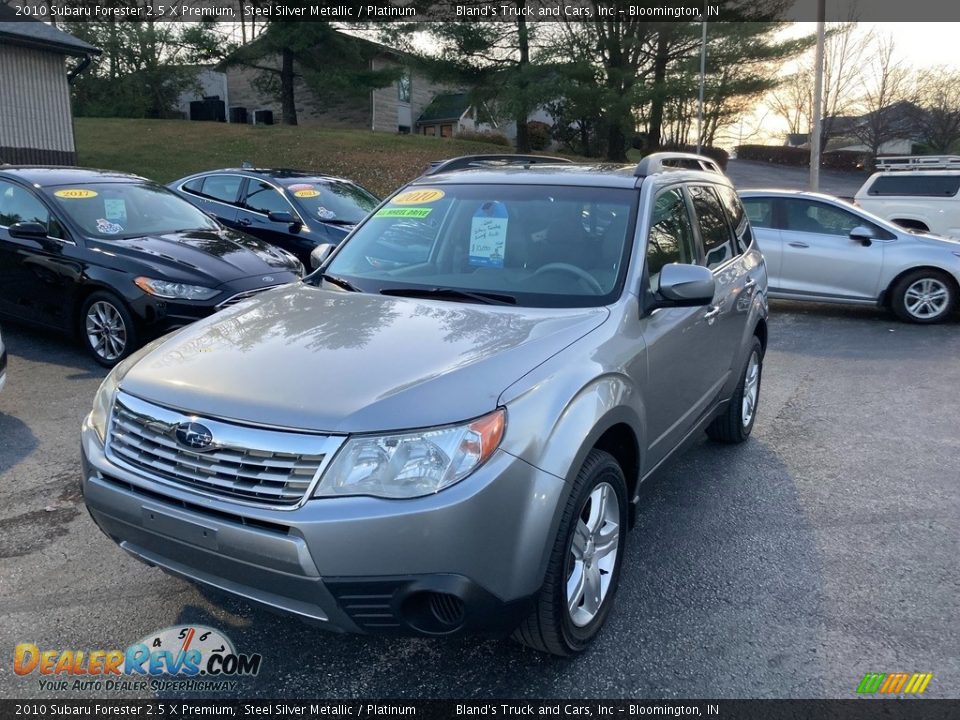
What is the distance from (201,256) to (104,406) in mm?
4259

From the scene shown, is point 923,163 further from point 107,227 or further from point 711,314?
point 107,227

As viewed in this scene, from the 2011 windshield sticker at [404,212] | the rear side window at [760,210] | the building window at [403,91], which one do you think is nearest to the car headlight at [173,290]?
the 2011 windshield sticker at [404,212]

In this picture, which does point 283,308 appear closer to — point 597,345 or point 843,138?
point 597,345

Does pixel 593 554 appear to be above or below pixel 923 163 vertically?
below

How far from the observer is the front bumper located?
241 centimetres

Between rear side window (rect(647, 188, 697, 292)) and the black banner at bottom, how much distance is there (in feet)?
5.67

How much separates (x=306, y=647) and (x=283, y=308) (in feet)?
4.65

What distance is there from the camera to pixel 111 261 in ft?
22.4

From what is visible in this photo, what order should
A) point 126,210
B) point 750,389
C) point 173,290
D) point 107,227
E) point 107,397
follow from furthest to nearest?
point 126,210 < point 107,227 < point 173,290 < point 750,389 < point 107,397

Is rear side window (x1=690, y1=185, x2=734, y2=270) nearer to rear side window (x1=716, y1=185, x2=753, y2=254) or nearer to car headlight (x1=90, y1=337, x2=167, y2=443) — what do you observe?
rear side window (x1=716, y1=185, x2=753, y2=254)

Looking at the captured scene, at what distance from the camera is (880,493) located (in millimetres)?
4715

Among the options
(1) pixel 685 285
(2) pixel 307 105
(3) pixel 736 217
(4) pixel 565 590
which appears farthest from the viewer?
(2) pixel 307 105

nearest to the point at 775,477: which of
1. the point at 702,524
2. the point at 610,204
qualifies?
the point at 702,524

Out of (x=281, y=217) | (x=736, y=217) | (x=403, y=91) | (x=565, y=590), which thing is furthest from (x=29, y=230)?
(x=403, y=91)
